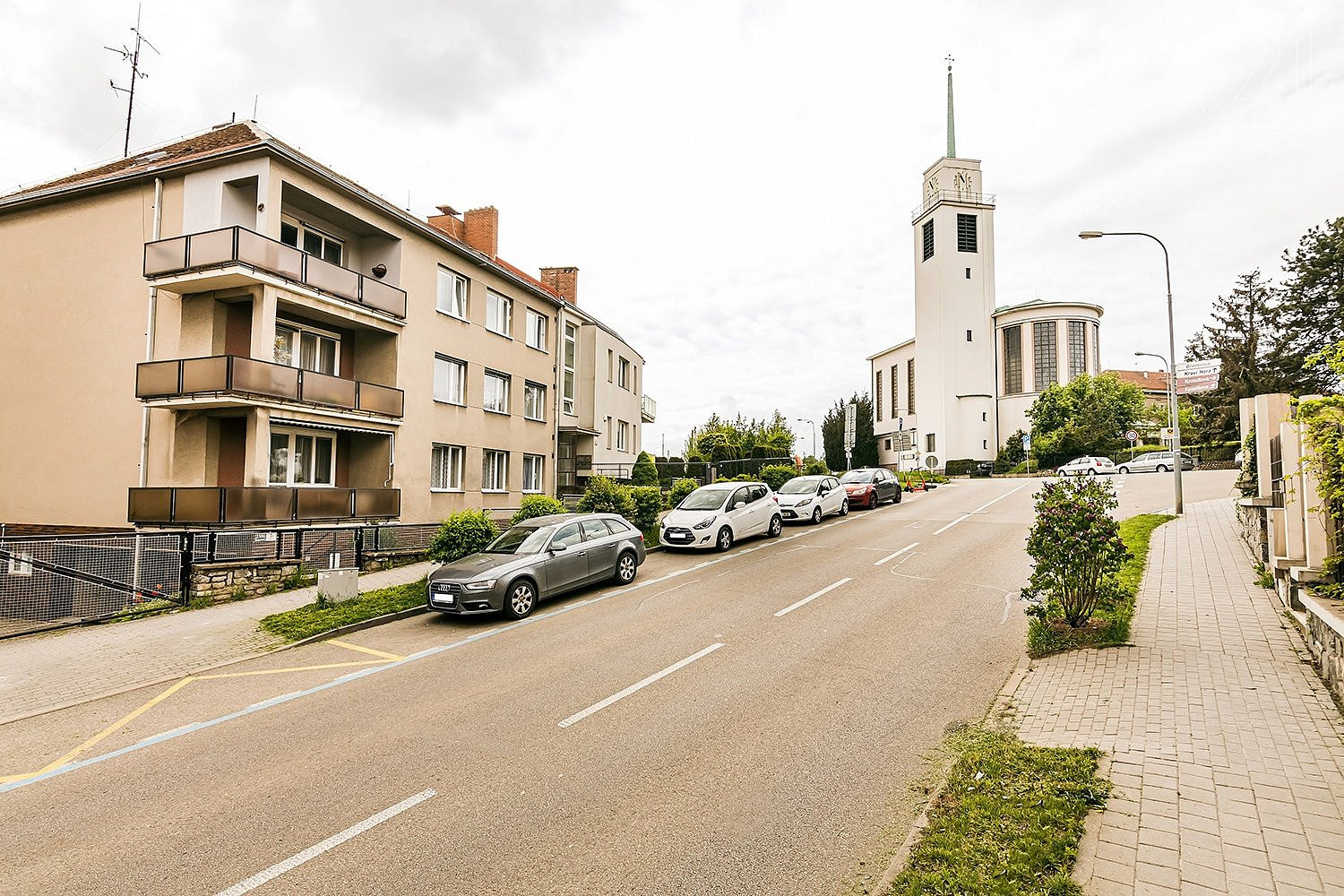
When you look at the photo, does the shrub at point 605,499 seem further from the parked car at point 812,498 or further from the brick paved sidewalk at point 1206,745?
the brick paved sidewalk at point 1206,745

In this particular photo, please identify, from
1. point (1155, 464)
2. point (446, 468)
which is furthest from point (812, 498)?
point (1155, 464)

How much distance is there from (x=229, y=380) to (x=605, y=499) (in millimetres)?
9314

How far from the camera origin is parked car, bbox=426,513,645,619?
10.5m

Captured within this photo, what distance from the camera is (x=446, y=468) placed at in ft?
71.6

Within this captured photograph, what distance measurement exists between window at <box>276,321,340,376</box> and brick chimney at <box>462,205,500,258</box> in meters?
9.26

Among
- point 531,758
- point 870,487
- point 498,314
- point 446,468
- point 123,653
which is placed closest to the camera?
point 531,758

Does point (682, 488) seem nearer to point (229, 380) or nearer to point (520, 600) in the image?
point (520, 600)

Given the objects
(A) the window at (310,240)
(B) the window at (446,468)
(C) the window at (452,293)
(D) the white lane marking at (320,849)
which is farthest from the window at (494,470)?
(D) the white lane marking at (320,849)

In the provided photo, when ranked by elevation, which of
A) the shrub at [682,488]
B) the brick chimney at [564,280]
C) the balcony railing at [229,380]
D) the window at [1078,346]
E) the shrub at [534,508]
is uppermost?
the window at [1078,346]

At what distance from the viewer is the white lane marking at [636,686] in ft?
20.7

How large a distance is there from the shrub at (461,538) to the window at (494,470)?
9783 millimetres

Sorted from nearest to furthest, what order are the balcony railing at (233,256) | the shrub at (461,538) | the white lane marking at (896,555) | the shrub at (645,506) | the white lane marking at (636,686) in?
1. the white lane marking at (636,686)
2. the shrub at (461,538)
3. the white lane marking at (896,555)
4. the balcony railing at (233,256)
5. the shrub at (645,506)

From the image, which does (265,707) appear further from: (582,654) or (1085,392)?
(1085,392)

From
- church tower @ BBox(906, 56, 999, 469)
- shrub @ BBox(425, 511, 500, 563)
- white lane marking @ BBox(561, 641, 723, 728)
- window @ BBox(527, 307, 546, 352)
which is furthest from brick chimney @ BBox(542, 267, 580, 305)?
church tower @ BBox(906, 56, 999, 469)
